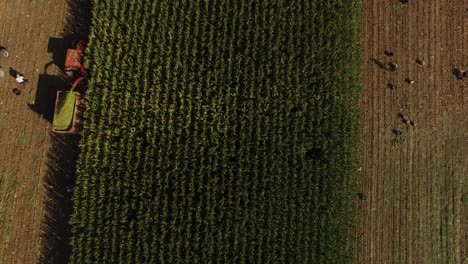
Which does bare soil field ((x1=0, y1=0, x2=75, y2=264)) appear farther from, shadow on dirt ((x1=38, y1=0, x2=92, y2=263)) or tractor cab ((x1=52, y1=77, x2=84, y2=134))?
tractor cab ((x1=52, y1=77, x2=84, y2=134))

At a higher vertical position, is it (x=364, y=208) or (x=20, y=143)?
(x=20, y=143)

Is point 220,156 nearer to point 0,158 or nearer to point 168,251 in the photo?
point 168,251

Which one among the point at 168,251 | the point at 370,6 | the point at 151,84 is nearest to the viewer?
the point at 168,251

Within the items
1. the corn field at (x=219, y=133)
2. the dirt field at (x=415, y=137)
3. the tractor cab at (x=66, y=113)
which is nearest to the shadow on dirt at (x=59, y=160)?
the tractor cab at (x=66, y=113)

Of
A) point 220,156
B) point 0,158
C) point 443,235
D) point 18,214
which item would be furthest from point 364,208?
point 0,158

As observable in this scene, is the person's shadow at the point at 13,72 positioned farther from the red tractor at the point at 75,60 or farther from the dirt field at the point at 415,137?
the dirt field at the point at 415,137

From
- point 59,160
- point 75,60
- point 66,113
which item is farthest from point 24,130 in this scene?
point 75,60

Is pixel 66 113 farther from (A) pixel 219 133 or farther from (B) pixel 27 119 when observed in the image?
(A) pixel 219 133
